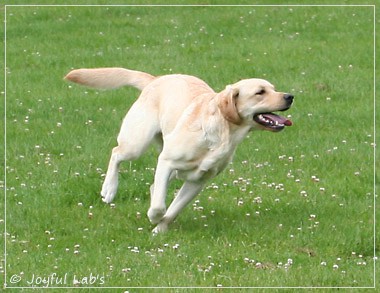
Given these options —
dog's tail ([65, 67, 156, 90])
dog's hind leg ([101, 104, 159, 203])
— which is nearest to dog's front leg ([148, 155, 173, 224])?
dog's hind leg ([101, 104, 159, 203])

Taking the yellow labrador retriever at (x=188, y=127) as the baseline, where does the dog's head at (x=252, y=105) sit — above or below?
above

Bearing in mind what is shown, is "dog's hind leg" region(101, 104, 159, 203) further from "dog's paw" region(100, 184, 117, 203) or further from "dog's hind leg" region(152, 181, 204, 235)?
"dog's hind leg" region(152, 181, 204, 235)

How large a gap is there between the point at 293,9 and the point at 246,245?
36.7 feet

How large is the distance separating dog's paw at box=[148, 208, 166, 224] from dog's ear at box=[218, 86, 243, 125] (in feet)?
3.35

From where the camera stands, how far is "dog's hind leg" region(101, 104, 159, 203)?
10.2m

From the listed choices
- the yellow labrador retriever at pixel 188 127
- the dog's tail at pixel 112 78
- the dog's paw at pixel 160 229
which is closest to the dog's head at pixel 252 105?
the yellow labrador retriever at pixel 188 127

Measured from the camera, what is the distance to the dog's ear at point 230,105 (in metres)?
9.12

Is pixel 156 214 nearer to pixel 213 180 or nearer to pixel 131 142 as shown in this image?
pixel 131 142

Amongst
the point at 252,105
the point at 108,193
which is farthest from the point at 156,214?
the point at 252,105

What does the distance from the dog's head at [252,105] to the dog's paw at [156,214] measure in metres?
1.02

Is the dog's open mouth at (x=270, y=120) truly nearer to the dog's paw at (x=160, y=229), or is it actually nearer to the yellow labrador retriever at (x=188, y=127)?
the yellow labrador retriever at (x=188, y=127)

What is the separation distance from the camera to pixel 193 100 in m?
9.78

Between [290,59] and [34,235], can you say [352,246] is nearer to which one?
[34,235]

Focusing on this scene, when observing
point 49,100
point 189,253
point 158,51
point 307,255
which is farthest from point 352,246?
point 158,51
